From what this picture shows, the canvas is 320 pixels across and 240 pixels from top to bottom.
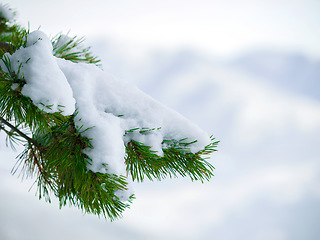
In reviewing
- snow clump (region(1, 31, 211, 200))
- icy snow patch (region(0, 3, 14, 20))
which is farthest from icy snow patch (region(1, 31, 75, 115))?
icy snow patch (region(0, 3, 14, 20))

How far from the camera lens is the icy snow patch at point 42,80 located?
1.68 ft

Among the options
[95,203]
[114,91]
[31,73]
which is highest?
[114,91]

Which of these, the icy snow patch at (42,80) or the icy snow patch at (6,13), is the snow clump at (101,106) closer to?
the icy snow patch at (42,80)

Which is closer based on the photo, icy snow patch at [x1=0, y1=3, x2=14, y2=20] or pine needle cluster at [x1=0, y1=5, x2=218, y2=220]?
pine needle cluster at [x1=0, y1=5, x2=218, y2=220]

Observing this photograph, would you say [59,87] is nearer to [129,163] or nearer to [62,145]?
[62,145]

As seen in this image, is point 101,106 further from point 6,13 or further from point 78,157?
point 6,13

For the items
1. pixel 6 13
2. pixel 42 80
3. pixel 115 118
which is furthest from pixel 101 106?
pixel 6 13

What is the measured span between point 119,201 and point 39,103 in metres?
0.29

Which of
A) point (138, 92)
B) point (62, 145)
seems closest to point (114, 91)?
point (138, 92)

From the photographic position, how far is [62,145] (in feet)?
2.08

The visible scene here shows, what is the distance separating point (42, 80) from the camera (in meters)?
0.51

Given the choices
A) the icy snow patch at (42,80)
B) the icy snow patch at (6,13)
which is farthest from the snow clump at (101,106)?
the icy snow patch at (6,13)

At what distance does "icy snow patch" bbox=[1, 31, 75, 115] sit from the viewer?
51 centimetres

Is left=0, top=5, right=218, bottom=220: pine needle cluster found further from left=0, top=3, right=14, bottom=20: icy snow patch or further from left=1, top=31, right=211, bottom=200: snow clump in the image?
left=0, top=3, right=14, bottom=20: icy snow patch
